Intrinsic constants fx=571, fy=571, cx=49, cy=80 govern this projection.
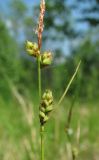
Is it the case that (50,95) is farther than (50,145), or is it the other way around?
(50,145)

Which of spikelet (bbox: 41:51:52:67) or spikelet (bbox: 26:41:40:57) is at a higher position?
spikelet (bbox: 26:41:40:57)

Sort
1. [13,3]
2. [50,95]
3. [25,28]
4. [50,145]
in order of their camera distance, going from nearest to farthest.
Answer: [50,95] → [50,145] → [13,3] → [25,28]

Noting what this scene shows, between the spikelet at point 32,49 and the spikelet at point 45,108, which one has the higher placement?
the spikelet at point 32,49

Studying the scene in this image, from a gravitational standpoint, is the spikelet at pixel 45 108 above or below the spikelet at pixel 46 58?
below

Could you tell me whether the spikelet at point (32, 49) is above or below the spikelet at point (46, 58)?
above

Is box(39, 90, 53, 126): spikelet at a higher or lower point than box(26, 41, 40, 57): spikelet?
lower

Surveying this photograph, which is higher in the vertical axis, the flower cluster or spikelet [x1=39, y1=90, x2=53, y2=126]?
the flower cluster

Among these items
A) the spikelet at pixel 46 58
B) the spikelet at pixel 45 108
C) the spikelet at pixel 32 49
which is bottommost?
the spikelet at pixel 45 108

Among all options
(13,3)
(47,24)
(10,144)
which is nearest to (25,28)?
(13,3)

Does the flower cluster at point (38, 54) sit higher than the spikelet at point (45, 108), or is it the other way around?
the flower cluster at point (38, 54)

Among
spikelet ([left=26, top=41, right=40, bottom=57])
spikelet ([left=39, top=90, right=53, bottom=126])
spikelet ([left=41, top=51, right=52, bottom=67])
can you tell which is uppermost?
spikelet ([left=26, top=41, right=40, bottom=57])

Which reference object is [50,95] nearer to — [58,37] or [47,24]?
[47,24]
